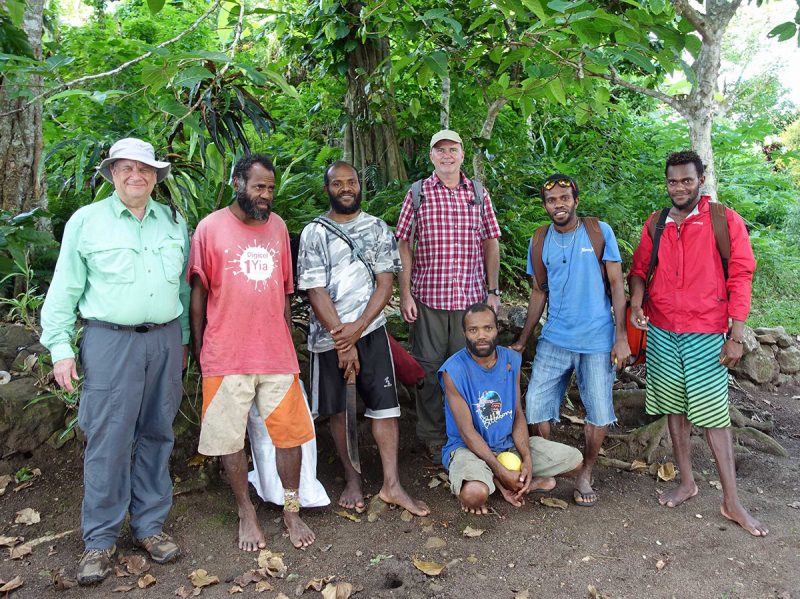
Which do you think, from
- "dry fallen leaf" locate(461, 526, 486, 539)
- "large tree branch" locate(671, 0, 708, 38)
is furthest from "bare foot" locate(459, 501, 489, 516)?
"large tree branch" locate(671, 0, 708, 38)

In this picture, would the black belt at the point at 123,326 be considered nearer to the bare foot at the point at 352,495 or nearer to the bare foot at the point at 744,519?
the bare foot at the point at 352,495

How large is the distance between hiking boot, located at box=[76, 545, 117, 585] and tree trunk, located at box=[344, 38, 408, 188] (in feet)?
14.7

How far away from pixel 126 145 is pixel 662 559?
12.0 feet

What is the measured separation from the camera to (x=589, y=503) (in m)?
4.29

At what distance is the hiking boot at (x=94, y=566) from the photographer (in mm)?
3338

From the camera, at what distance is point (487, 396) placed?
419 centimetres

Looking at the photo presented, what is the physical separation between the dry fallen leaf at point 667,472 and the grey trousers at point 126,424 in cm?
340

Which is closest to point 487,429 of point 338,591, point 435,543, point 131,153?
point 435,543

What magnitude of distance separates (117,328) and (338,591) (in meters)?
1.75

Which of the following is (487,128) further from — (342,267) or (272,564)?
(272,564)

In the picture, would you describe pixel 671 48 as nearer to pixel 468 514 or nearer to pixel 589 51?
pixel 589 51

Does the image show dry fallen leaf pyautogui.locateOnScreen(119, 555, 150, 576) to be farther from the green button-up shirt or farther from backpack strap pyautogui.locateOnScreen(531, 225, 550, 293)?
backpack strap pyautogui.locateOnScreen(531, 225, 550, 293)

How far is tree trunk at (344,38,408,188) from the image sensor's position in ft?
22.4

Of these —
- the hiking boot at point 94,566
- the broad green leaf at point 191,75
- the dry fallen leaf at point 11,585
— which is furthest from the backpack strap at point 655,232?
the dry fallen leaf at point 11,585
